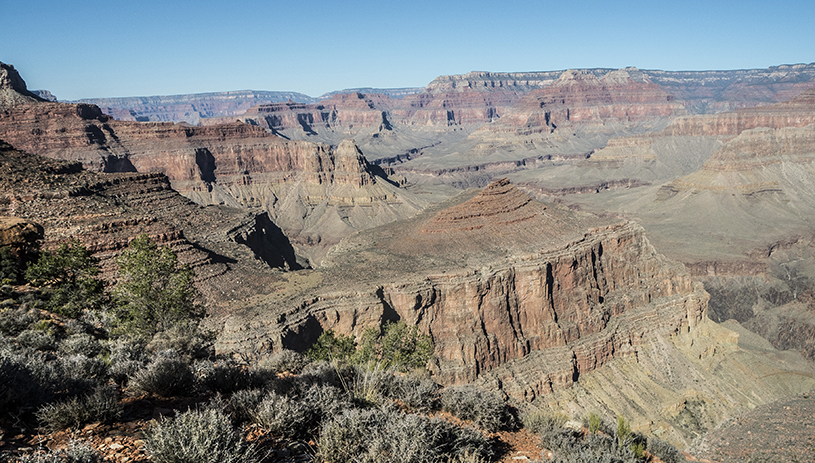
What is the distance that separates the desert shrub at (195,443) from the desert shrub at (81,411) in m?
1.95

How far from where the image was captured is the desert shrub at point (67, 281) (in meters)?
24.7

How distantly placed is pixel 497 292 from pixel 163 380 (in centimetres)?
3746

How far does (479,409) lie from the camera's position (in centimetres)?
1562

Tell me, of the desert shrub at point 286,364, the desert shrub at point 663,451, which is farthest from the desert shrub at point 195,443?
the desert shrub at point 663,451

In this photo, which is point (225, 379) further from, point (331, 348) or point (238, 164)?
point (238, 164)

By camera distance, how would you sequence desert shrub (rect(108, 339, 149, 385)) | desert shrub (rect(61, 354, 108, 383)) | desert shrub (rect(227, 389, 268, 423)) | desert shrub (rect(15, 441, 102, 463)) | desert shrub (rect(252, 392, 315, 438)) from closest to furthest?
desert shrub (rect(15, 441, 102, 463)) → desert shrub (rect(252, 392, 315, 438)) → desert shrub (rect(227, 389, 268, 423)) → desert shrub (rect(61, 354, 108, 383)) → desert shrub (rect(108, 339, 149, 385))

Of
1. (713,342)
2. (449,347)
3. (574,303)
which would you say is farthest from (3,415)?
(713,342)

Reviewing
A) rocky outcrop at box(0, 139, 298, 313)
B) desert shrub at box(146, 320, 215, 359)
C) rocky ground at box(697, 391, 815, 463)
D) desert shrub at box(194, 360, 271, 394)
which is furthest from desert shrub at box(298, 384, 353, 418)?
rocky ground at box(697, 391, 815, 463)

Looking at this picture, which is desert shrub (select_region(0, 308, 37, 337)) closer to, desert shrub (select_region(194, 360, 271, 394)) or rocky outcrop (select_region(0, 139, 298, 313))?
desert shrub (select_region(194, 360, 271, 394))

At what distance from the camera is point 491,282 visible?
154ft

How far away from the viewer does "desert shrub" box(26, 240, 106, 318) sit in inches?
972

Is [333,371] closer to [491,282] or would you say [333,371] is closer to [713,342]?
[491,282]

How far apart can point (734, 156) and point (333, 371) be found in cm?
18211

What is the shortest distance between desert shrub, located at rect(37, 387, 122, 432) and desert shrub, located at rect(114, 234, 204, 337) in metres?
13.4
